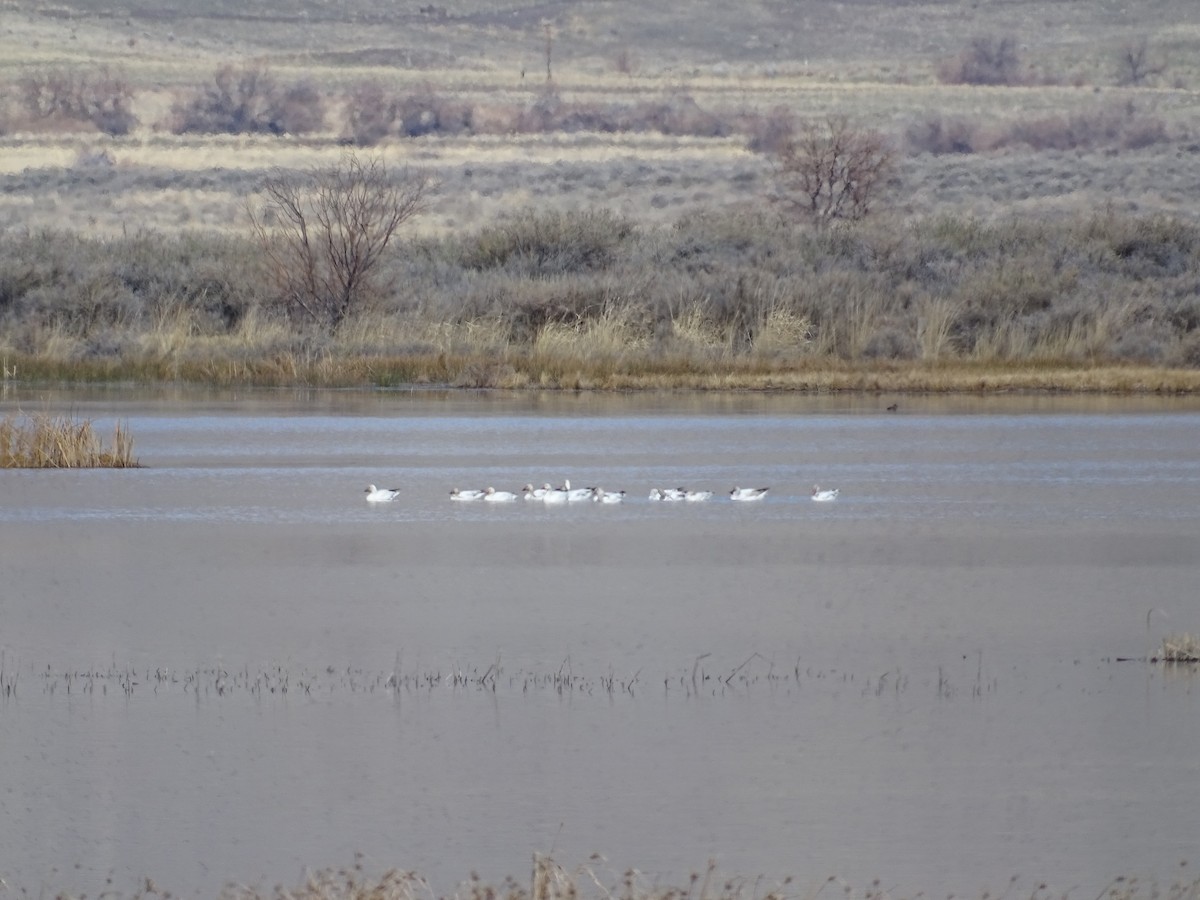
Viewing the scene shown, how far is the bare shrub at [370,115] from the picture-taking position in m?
82.0

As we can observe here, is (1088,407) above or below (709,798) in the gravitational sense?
below

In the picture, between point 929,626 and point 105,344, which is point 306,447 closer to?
point 105,344

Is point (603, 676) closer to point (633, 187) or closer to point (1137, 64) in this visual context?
point (633, 187)

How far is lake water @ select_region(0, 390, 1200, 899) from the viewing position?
8.65 meters

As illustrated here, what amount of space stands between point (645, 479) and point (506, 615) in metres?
7.45

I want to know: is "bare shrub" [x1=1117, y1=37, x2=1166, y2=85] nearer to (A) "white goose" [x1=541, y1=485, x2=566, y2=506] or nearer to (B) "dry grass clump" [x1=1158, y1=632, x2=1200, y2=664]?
(A) "white goose" [x1=541, y1=485, x2=566, y2=506]

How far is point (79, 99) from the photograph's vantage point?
3359 inches

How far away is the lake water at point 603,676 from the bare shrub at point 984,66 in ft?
255

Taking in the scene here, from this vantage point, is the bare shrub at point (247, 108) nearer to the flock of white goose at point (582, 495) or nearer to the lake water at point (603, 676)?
the lake water at point (603, 676)

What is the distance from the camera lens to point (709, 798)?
9.23 metres

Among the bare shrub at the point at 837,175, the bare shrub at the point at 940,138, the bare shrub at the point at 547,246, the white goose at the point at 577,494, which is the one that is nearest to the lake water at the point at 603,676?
the white goose at the point at 577,494

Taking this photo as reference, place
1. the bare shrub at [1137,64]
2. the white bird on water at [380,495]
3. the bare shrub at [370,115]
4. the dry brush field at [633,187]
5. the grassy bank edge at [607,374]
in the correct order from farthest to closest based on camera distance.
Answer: the bare shrub at [1137,64]
the bare shrub at [370,115]
the dry brush field at [633,187]
the grassy bank edge at [607,374]
the white bird on water at [380,495]

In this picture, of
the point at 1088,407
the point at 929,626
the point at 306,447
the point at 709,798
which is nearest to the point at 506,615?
the point at 929,626

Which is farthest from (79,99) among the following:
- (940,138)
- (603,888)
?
(603,888)
